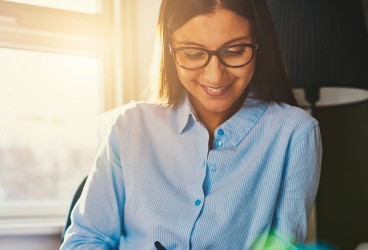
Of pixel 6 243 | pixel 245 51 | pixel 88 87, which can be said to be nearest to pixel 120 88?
pixel 88 87

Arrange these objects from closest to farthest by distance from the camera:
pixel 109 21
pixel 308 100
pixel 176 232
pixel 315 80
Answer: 1. pixel 176 232
2. pixel 315 80
3. pixel 308 100
4. pixel 109 21

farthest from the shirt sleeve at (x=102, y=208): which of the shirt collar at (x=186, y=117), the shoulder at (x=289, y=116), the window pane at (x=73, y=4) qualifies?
the window pane at (x=73, y=4)

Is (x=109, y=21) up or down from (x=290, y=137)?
up

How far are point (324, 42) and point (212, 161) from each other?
0.57m

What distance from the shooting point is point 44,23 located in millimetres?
1470

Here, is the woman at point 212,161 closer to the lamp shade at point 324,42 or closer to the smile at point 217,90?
the smile at point 217,90

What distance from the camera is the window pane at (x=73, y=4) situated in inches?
59.8

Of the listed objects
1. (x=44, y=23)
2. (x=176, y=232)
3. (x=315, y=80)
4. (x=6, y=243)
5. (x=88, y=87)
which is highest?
(x=44, y=23)

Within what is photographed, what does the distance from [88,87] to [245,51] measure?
877mm

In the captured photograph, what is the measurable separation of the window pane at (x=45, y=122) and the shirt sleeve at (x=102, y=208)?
2.07 ft

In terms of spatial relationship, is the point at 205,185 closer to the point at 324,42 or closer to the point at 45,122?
the point at 324,42

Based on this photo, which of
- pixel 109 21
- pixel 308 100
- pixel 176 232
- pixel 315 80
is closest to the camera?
pixel 176 232

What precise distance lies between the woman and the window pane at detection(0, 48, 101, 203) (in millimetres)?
626

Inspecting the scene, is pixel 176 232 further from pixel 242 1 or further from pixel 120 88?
pixel 120 88
